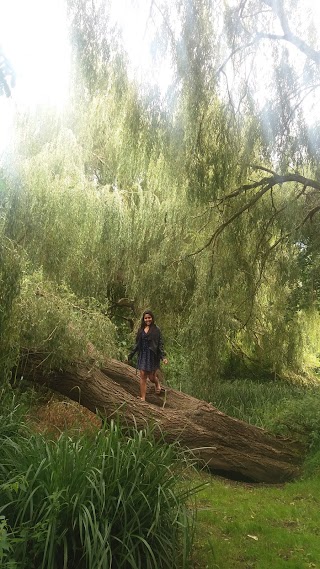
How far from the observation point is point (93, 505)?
10.2 ft

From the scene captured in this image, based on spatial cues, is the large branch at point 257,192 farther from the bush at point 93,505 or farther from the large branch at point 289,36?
the bush at point 93,505

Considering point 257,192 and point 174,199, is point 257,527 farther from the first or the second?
point 174,199

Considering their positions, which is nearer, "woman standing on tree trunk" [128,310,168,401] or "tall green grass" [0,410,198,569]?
"tall green grass" [0,410,198,569]

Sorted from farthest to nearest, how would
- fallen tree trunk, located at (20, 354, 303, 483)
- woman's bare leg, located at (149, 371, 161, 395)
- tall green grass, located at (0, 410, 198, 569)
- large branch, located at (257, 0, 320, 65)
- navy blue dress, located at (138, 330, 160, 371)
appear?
woman's bare leg, located at (149, 371, 161, 395) < navy blue dress, located at (138, 330, 160, 371) < fallen tree trunk, located at (20, 354, 303, 483) < large branch, located at (257, 0, 320, 65) < tall green grass, located at (0, 410, 198, 569)

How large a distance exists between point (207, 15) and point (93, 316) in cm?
355

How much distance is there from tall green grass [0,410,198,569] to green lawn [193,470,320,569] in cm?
49

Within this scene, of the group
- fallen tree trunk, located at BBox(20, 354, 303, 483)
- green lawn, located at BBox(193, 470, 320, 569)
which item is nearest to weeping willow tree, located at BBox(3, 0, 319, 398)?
fallen tree trunk, located at BBox(20, 354, 303, 483)

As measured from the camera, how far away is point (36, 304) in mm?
5820

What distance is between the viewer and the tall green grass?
297 cm

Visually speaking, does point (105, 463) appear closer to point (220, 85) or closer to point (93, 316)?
point (93, 316)

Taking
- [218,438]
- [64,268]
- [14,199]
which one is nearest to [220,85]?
[14,199]

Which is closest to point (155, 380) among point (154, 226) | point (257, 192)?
A: point (154, 226)

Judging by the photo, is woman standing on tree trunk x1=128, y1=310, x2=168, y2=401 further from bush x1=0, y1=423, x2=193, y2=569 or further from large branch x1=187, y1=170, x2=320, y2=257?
bush x1=0, y1=423, x2=193, y2=569

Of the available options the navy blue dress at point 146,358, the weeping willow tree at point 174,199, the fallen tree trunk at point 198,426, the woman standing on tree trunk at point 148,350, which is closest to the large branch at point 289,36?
the weeping willow tree at point 174,199
